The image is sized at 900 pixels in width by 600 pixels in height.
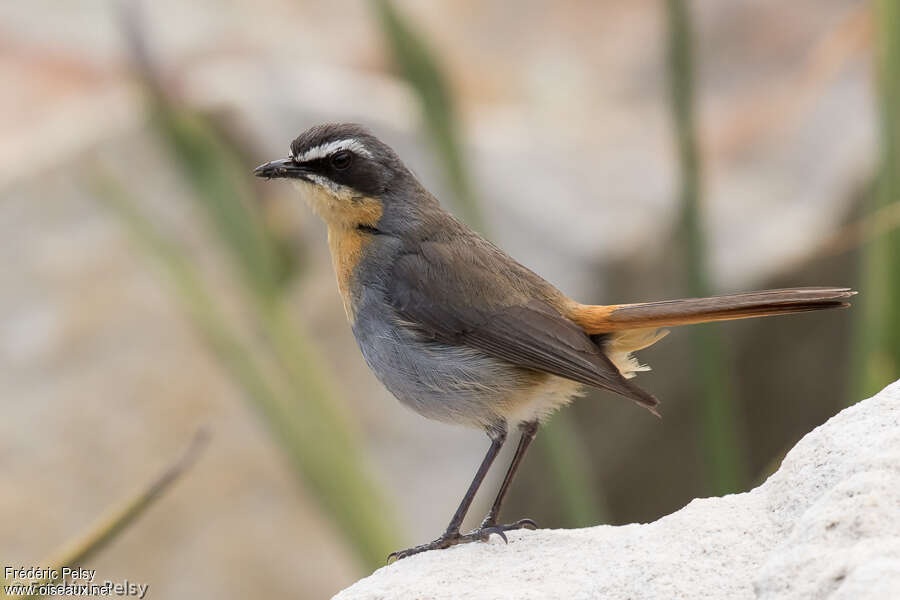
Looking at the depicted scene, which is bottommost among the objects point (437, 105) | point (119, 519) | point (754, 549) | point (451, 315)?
point (754, 549)

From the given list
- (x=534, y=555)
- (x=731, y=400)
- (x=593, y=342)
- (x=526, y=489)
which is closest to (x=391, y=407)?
(x=526, y=489)

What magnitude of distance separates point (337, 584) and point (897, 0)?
4365 mm

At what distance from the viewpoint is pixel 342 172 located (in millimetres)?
4031

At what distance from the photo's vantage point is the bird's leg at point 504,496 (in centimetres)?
357

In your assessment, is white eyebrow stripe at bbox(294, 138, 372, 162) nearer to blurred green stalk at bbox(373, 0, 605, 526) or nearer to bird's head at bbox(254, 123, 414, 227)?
bird's head at bbox(254, 123, 414, 227)

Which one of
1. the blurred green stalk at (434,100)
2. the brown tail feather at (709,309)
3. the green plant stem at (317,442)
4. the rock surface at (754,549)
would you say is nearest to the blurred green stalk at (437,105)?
the blurred green stalk at (434,100)

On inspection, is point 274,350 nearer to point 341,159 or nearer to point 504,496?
point 341,159

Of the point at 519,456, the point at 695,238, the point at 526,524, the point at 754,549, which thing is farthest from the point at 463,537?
the point at 695,238

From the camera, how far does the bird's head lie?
13.0 ft

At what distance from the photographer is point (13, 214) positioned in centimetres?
794

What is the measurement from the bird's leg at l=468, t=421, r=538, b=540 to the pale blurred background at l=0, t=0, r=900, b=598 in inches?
29.9

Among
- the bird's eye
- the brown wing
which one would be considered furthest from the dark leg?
the bird's eye

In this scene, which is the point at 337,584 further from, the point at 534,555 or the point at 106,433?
the point at 534,555

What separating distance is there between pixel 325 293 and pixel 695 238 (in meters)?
3.33
